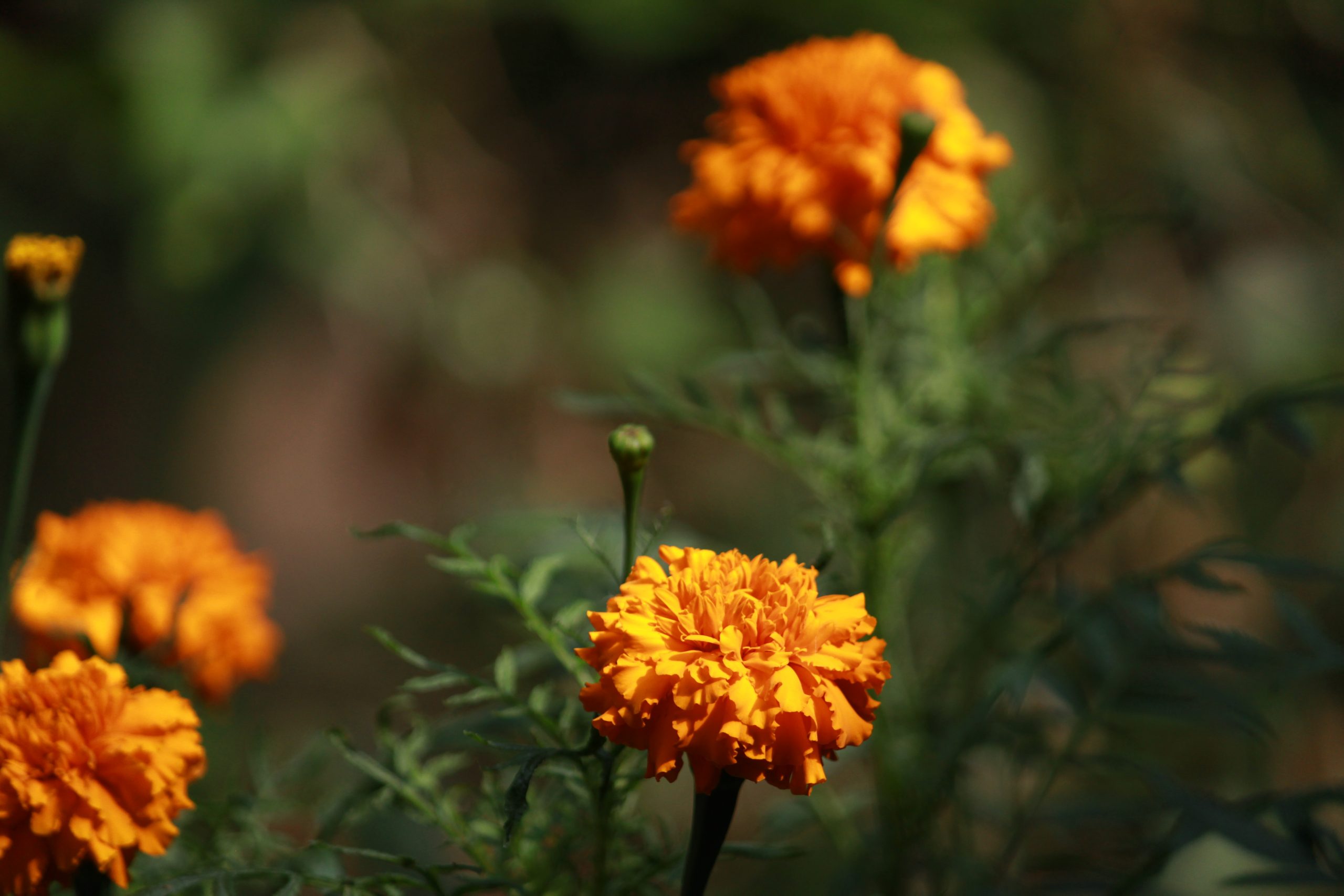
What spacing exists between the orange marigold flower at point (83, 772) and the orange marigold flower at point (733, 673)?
0.45 feet

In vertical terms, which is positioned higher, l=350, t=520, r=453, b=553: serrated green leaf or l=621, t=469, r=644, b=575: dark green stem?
l=621, t=469, r=644, b=575: dark green stem

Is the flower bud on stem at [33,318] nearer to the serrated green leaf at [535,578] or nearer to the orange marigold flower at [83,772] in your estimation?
the orange marigold flower at [83,772]

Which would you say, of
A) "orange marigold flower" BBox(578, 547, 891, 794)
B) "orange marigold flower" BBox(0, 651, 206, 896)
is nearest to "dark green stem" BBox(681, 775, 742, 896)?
"orange marigold flower" BBox(578, 547, 891, 794)

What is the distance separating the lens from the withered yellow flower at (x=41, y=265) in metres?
0.39

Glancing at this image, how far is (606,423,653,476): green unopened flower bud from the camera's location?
326 mm

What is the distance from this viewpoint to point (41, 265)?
39 centimetres

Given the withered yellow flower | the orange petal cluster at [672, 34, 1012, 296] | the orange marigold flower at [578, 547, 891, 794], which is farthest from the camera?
the orange petal cluster at [672, 34, 1012, 296]

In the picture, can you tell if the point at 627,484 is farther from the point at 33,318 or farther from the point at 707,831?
the point at 33,318

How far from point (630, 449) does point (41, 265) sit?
9.3 inches

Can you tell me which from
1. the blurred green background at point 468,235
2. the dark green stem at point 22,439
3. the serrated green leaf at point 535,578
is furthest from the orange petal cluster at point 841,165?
the blurred green background at point 468,235

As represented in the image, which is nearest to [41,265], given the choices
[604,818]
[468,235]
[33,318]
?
[33,318]

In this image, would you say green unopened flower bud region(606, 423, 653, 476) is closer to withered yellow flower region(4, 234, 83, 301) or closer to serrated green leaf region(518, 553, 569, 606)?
serrated green leaf region(518, 553, 569, 606)

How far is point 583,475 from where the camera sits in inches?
67.2

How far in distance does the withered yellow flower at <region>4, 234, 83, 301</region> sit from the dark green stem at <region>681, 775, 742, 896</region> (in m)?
0.30
